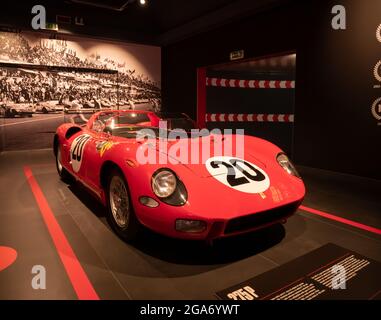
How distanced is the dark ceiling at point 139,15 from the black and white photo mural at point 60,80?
0.31 m

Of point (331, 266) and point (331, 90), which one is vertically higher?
point (331, 90)

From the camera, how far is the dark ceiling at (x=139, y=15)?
6672 millimetres

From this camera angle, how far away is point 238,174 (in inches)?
88.4

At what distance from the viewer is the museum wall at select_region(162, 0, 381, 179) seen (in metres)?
4.41

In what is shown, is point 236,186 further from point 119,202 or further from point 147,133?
point 147,133

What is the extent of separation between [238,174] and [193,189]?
0.41 m

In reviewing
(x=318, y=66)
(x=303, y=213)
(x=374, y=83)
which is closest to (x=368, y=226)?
(x=303, y=213)

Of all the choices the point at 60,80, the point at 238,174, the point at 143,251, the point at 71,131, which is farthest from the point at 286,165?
the point at 60,80

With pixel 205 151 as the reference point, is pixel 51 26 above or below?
above

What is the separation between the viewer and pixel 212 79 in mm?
8117

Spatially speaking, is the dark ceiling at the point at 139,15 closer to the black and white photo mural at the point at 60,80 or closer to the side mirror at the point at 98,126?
the black and white photo mural at the point at 60,80
